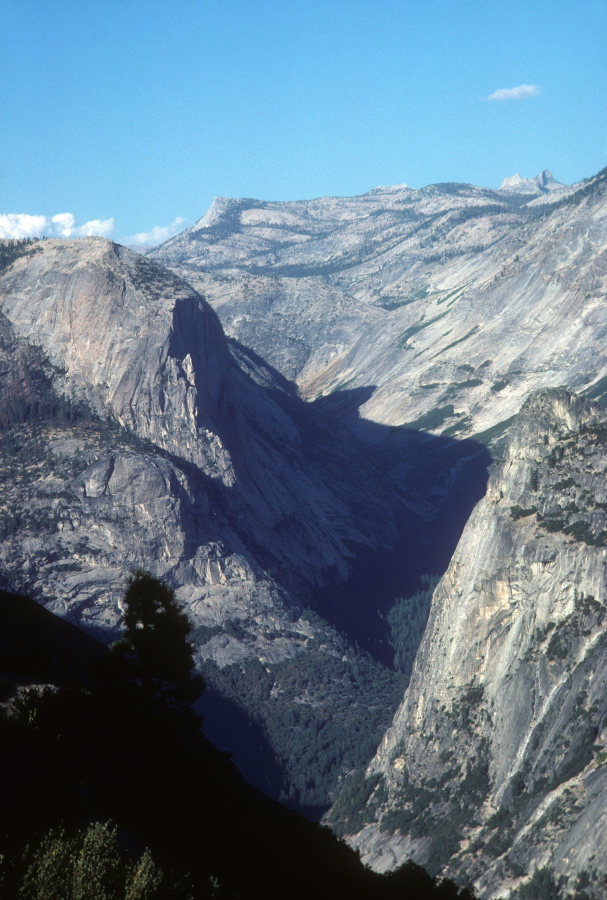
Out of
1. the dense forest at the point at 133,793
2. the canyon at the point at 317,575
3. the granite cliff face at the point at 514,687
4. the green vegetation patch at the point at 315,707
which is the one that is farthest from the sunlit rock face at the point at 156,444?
the dense forest at the point at 133,793

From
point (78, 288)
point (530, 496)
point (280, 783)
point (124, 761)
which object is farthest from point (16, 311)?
point (124, 761)

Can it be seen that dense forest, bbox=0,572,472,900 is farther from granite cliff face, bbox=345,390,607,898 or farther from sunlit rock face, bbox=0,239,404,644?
sunlit rock face, bbox=0,239,404,644

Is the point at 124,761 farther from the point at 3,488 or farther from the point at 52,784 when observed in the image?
the point at 3,488

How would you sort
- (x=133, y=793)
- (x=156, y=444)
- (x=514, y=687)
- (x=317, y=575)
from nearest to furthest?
(x=133, y=793), (x=514, y=687), (x=156, y=444), (x=317, y=575)

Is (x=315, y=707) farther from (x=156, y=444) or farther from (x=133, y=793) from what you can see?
(x=133, y=793)

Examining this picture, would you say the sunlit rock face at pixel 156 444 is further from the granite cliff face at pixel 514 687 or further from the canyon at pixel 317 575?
the granite cliff face at pixel 514 687

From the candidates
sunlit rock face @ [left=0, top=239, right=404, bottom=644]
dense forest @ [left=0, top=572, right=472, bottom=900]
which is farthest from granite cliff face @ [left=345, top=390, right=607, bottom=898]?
sunlit rock face @ [left=0, top=239, right=404, bottom=644]

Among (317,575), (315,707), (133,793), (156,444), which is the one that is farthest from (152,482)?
(133,793)

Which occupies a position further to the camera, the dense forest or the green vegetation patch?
the green vegetation patch
